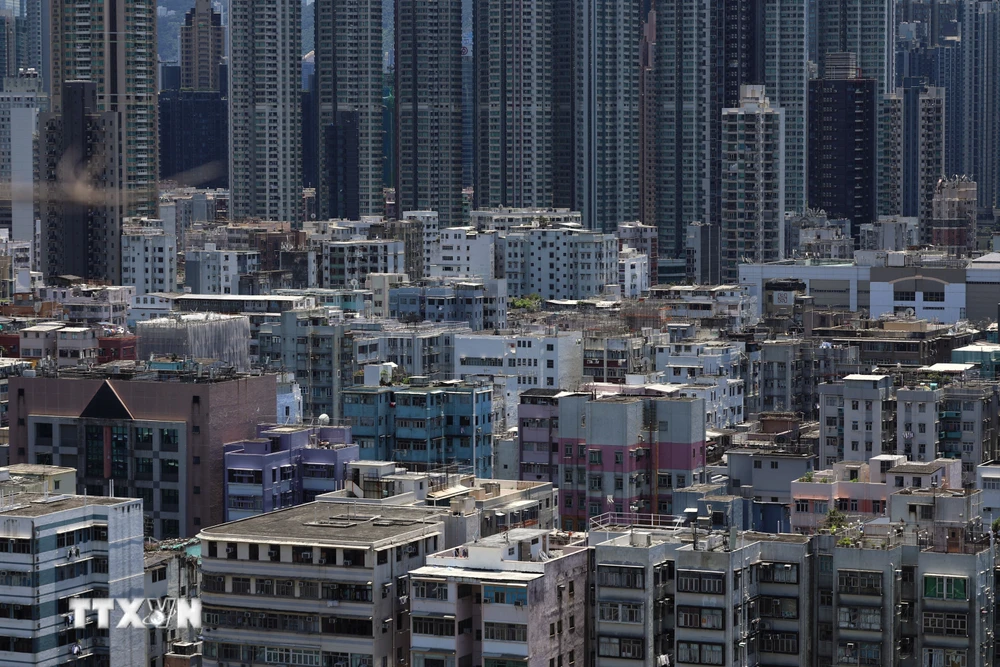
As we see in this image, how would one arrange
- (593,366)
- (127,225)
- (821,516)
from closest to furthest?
1. (821,516)
2. (593,366)
3. (127,225)

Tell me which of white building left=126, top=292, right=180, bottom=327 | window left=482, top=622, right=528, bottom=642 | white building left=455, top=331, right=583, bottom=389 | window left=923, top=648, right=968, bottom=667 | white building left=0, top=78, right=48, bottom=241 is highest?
white building left=0, top=78, right=48, bottom=241

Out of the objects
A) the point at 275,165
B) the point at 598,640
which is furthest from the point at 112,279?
the point at 598,640

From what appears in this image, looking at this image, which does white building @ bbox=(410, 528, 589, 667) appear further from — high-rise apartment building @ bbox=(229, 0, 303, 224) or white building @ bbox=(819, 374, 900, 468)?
high-rise apartment building @ bbox=(229, 0, 303, 224)

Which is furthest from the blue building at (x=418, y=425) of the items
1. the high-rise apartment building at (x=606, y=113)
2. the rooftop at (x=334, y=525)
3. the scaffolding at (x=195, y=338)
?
the high-rise apartment building at (x=606, y=113)

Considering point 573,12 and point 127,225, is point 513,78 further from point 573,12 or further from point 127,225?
point 127,225

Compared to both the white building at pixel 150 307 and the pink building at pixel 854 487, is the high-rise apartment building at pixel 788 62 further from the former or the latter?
the pink building at pixel 854 487

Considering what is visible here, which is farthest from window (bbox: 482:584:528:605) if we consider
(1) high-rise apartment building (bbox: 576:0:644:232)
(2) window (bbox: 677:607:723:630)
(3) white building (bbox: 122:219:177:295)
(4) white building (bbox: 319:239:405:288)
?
(1) high-rise apartment building (bbox: 576:0:644:232)
